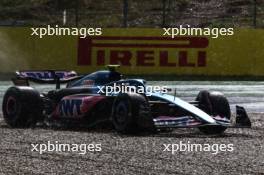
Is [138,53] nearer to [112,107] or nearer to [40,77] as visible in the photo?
[40,77]

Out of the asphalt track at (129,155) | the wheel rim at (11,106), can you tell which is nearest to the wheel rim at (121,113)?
the asphalt track at (129,155)

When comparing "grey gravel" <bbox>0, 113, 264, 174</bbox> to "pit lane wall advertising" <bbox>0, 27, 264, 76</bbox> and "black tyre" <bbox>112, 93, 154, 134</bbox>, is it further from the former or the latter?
"pit lane wall advertising" <bbox>0, 27, 264, 76</bbox>

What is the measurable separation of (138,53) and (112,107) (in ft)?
49.2

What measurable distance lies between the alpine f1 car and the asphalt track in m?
0.19

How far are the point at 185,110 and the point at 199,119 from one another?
0.26 metres

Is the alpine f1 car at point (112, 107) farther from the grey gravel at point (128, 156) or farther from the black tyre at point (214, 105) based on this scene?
the grey gravel at point (128, 156)

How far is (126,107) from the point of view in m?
11.6

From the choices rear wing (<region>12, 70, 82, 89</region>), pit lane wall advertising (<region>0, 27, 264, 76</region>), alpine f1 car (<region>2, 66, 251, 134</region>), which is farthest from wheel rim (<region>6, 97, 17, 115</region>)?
pit lane wall advertising (<region>0, 27, 264, 76</region>)

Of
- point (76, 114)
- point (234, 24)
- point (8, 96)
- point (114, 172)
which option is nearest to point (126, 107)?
point (76, 114)

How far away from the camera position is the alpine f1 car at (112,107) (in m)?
11.7

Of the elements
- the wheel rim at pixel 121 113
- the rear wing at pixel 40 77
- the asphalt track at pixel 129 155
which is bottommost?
the asphalt track at pixel 129 155

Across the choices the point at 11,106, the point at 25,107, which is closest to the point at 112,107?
the point at 25,107

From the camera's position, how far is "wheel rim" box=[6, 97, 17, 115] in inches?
511

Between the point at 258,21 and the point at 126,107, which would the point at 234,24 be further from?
the point at 126,107
